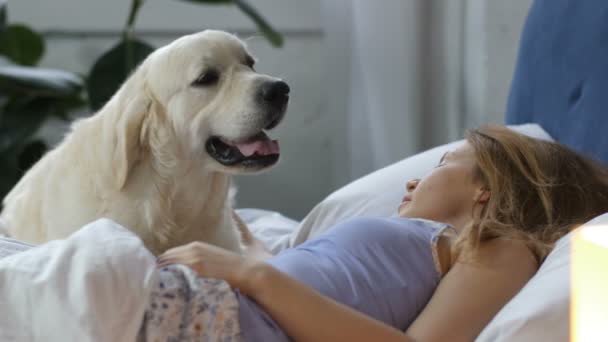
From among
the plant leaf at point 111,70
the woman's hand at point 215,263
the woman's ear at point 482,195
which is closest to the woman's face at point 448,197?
the woman's ear at point 482,195

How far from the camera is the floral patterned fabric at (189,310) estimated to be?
3.13 feet

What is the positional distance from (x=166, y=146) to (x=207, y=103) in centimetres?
11

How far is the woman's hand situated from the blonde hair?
1.16 ft

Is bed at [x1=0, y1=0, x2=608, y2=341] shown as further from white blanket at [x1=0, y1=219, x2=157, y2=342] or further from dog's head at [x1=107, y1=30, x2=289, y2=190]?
white blanket at [x1=0, y1=219, x2=157, y2=342]

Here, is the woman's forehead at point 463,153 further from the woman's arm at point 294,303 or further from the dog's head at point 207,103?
the woman's arm at point 294,303

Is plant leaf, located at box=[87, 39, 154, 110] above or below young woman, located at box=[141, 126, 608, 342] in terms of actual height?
below

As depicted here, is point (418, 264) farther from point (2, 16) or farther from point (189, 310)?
point (2, 16)

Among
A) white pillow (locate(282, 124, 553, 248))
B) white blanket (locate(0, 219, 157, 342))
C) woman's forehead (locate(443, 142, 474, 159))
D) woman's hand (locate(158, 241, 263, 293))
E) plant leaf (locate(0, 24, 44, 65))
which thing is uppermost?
white blanket (locate(0, 219, 157, 342))

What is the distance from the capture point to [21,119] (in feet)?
8.75

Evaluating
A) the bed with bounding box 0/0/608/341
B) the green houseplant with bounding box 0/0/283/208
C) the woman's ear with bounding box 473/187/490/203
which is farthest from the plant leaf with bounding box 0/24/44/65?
the woman's ear with bounding box 473/187/490/203

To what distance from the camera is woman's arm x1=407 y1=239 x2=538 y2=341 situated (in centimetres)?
110

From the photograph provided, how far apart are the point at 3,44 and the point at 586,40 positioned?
187cm

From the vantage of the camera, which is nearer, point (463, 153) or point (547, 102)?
point (463, 153)

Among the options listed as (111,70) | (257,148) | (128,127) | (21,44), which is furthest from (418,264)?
(21,44)
